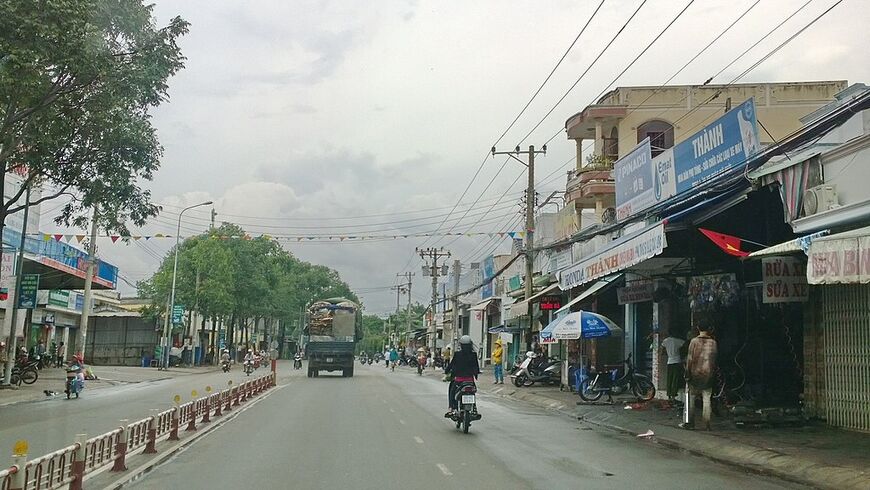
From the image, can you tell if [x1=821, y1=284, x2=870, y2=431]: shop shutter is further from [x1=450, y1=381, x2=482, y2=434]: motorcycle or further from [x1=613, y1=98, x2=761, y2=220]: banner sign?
[x1=450, y1=381, x2=482, y2=434]: motorcycle

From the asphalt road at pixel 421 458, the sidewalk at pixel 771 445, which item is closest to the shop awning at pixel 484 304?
the sidewalk at pixel 771 445

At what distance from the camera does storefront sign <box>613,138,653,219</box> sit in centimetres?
2253

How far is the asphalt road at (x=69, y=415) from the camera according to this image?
14172 millimetres

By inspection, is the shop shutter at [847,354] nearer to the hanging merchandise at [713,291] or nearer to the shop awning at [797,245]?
the shop awning at [797,245]

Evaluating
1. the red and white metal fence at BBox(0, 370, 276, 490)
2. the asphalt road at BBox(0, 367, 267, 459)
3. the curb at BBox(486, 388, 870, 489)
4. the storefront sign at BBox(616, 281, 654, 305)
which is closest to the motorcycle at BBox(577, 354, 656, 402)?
the storefront sign at BBox(616, 281, 654, 305)

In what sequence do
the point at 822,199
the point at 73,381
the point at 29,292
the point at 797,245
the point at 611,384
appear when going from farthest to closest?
the point at 29,292
the point at 73,381
the point at 611,384
the point at 822,199
the point at 797,245

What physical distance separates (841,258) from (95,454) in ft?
33.2

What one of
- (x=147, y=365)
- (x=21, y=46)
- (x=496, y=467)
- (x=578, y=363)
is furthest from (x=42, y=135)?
(x=147, y=365)

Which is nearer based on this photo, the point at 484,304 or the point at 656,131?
the point at 656,131

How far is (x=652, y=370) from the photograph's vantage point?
2442cm

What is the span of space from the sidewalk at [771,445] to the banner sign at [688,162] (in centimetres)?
534

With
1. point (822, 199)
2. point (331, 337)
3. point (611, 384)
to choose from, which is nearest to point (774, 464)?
point (822, 199)

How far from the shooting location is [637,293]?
78.2 feet

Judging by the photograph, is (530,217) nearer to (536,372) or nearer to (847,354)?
(536,372)
